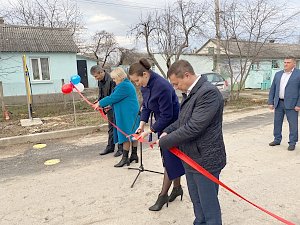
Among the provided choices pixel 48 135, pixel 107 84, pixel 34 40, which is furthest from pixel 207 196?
pixel 34 40

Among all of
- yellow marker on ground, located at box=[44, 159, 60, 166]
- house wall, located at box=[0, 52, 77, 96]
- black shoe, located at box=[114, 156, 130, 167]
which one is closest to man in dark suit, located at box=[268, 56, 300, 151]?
black shoe, located at box=[114, 156, 130, 167]

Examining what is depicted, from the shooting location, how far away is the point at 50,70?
1465cm

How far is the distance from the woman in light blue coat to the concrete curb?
284cm

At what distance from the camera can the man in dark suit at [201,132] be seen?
2.09 m

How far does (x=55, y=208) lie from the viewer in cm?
337

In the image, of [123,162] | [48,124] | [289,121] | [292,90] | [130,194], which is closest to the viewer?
[130,194]

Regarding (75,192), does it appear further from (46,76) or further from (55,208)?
(46,76)

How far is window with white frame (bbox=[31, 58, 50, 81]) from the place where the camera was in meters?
14.4

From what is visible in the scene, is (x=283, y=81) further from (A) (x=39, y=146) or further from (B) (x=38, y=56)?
(B) (x=38, y=56)

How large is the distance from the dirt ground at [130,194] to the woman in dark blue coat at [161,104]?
407 millimetres

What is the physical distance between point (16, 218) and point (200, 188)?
2.33m

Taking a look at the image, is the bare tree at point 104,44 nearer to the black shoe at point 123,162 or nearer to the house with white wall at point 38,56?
the house with white wall at point 38,56

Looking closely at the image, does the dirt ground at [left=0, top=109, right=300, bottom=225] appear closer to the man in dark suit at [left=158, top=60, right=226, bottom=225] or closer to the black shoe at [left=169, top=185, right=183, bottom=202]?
the black shoe at [left=169, top=185, right=183, bottom=202]

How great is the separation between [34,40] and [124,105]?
12194mm
